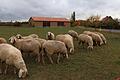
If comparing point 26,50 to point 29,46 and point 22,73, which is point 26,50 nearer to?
point 29,46

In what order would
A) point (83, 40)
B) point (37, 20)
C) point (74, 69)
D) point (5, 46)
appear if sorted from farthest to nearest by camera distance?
1. point (37, 20)
2. point (83, 40)
3. point (74, 69)
4. point (5, 46)

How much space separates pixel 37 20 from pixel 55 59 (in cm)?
7357

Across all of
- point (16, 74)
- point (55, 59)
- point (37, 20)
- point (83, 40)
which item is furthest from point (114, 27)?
point (16, 74)

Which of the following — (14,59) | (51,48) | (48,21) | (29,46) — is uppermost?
(29,46)

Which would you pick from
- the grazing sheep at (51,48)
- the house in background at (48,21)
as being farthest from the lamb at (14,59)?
the house in background at (48,21)

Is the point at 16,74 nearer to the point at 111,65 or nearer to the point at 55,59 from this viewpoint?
the point at 55,59

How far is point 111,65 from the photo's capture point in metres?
17.1

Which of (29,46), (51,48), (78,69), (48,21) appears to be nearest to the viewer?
(78,69)

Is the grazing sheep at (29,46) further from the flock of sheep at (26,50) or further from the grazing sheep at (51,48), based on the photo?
the grazing sheep at (51,48)

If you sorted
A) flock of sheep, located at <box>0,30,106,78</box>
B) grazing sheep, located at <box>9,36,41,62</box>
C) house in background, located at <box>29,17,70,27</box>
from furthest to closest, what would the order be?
house in background, located at <box>29,17,70,27</box> → grazing sheep, located at <box>9,36,41,62</box> → flock of sheep, located at <box>0,30,106,78</box>

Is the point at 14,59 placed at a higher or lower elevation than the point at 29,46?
lower

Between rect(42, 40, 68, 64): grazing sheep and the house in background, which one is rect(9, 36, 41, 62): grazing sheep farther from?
the house in background

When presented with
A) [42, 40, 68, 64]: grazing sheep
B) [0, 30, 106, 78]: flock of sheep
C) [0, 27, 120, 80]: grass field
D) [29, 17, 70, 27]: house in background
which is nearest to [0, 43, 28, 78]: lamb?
[0, 30, 106, 78]: flock of sheep

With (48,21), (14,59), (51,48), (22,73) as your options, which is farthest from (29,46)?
(48,21)
